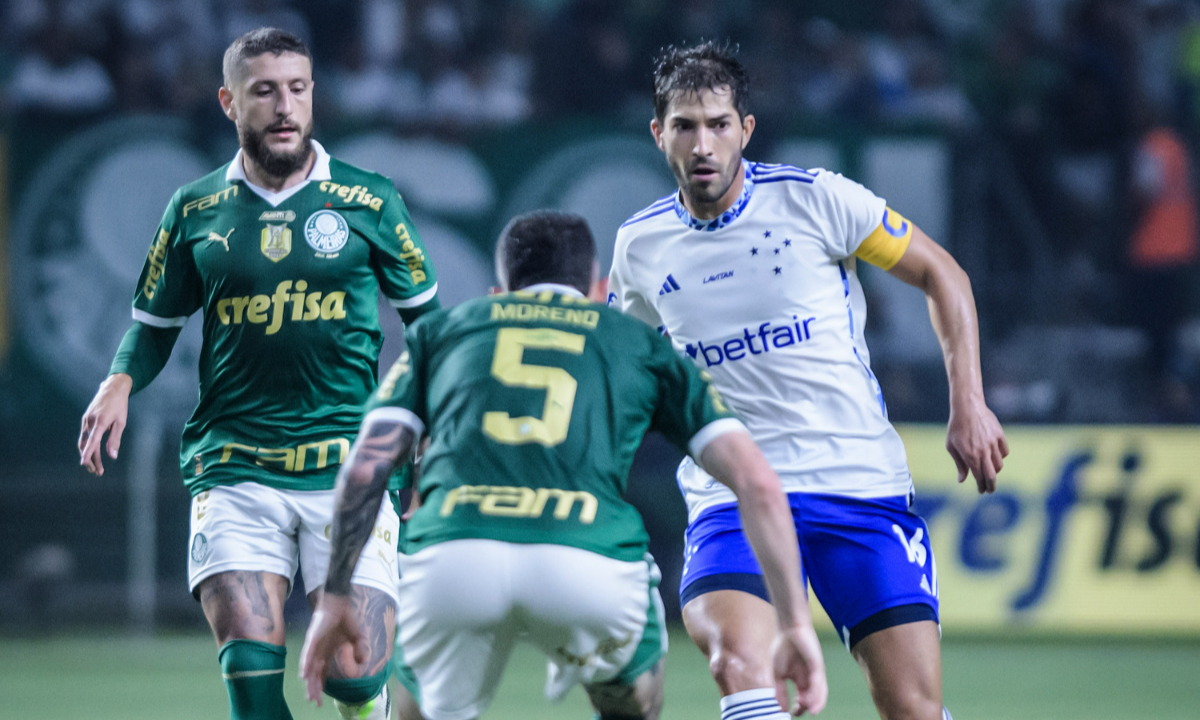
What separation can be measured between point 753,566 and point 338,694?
4.63 feet

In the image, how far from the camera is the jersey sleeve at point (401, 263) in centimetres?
487

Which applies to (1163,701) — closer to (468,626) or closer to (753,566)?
(753,566)

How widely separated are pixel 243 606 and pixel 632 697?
4.54 feet

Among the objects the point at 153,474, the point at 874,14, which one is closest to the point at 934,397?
the point at 874,14

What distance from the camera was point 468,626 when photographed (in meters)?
3.40

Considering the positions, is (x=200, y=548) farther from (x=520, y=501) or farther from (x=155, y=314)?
(x=520, y=501)

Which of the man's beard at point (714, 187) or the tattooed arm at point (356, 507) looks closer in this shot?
the tattooed arm at point (356, 507)

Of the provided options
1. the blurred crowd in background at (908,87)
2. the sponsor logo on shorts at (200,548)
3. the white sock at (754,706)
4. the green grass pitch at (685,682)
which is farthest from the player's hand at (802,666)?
the blurred crowd in background at (908,87)

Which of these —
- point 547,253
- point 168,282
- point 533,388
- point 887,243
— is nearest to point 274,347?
point 168,282

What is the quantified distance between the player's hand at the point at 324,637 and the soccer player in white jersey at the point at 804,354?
1.19 metres

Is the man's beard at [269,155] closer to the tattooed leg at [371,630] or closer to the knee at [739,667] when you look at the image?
the tattooed leg at [371,630]

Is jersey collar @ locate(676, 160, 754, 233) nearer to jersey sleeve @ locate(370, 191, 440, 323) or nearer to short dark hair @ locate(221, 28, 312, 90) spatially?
jersey sleeve @ locate(370, 191, 440, 323)

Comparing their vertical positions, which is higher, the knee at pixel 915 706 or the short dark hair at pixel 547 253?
the short dark hair at pixel 547 253

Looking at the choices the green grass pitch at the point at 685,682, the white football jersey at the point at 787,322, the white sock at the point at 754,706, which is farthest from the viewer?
the green grass pitch at the point at 685,682
